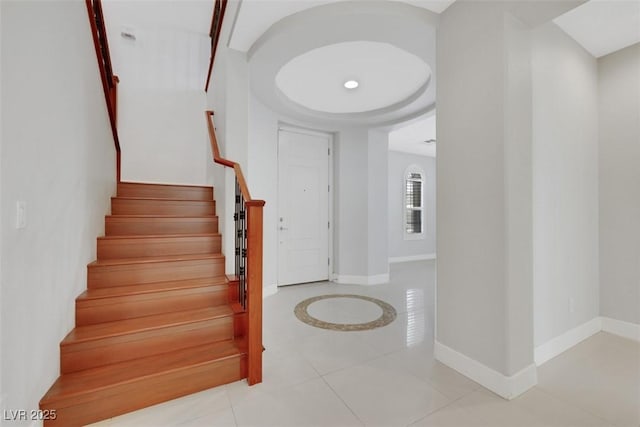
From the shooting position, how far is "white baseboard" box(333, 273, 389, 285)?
14.5ft

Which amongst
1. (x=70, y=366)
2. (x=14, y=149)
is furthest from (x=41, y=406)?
(x=14, y=149)

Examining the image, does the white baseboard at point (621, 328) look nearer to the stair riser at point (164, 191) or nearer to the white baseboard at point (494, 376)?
the white baseboard at point (494, 376)

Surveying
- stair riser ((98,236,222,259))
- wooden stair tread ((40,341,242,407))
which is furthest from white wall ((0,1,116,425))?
stair riser ((98,236,222,259))

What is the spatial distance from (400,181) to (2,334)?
21.9ft

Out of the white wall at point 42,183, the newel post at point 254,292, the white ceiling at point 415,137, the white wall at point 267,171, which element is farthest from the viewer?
the white ceiling at point 415,137

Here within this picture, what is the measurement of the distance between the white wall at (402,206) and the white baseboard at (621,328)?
4122mm

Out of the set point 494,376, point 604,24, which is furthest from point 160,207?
point 604,24

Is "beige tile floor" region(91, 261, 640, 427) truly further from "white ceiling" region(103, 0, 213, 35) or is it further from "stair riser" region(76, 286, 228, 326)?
"white ceiling" region(103, 0, 213, 35)

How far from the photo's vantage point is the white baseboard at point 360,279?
4.43 meters

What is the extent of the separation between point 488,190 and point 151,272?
261 centimetres

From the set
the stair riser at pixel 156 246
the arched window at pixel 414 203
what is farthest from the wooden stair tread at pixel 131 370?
the arched window at pixel 414 203

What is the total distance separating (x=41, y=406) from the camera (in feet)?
4.47

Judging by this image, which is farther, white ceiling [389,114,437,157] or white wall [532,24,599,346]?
white ceiling [389,114,437,157]

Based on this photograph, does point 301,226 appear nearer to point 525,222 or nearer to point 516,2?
point 525,222
